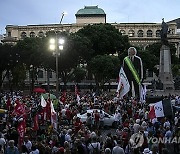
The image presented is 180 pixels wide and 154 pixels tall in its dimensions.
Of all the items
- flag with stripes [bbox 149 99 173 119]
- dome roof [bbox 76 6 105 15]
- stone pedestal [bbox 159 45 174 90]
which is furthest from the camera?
dome roof [bbox 76 6 105 15]

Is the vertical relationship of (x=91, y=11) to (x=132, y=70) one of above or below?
above

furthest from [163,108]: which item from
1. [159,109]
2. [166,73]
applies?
[166,73]

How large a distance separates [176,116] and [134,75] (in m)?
2.76

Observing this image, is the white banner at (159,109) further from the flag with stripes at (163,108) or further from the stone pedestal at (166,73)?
the stone pedestal at (166,73)

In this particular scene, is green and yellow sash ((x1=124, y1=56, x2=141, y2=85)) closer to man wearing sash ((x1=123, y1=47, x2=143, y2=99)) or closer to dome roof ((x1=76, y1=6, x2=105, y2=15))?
man wearing sash ((x1=123, y1=47, x2=143, y2=99))

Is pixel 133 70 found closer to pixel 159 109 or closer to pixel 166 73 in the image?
pixel 159 109

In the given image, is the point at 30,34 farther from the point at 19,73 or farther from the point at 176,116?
the point at 176,116

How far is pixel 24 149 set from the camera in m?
13.5

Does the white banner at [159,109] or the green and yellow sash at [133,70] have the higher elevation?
the green and yellow sash at [133,70]

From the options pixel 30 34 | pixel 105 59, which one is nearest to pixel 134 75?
pixel 105 59

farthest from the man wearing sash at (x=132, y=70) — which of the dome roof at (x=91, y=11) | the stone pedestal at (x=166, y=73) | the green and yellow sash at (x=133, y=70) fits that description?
the dome roof at (x=91, y=11)

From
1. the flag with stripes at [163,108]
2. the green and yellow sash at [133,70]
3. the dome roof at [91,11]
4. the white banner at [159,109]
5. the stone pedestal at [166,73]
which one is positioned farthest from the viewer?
the dome roof at [91,11]

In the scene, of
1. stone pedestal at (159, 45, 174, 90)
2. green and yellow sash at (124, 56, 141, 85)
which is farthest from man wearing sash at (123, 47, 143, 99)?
stone pedestal at (159, 45, 174, 90)

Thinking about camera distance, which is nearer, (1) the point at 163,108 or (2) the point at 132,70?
(1) the point at 163,108
